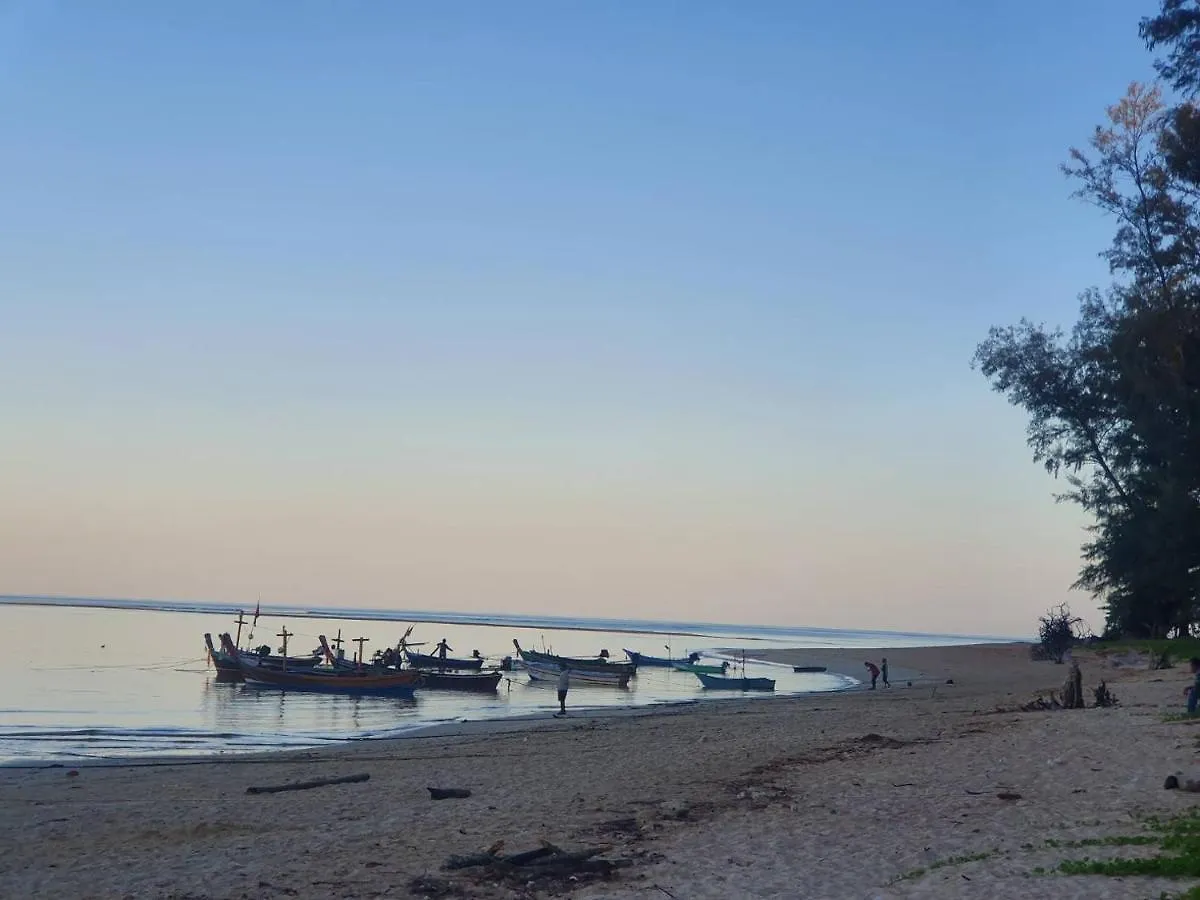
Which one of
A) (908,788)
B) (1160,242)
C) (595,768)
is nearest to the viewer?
(908,788)

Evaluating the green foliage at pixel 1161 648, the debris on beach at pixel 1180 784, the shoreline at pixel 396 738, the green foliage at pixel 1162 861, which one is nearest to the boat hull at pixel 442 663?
the shoreline at pixel 396 738

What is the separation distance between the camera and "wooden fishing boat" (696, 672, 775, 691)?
57.9m

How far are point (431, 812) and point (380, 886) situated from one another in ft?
15.3

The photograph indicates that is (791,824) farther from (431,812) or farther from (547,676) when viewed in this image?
(547,676)

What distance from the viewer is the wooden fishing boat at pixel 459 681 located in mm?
60062

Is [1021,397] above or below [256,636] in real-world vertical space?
above

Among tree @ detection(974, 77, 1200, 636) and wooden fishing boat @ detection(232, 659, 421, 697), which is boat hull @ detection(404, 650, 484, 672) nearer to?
wooden fishing boat @ detection(232, 659, 421, 697)

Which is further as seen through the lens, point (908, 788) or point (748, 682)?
point (748, 682)

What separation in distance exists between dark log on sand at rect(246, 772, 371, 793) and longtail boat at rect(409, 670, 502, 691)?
38.9 m

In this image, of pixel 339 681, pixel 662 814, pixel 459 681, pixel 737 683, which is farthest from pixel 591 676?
pixel 662 814

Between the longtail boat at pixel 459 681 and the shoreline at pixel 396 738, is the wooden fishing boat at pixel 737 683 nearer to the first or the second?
the shoreline at pixel 396 738

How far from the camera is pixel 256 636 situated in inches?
5546

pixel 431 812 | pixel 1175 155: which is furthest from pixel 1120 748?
pixel 1175 155

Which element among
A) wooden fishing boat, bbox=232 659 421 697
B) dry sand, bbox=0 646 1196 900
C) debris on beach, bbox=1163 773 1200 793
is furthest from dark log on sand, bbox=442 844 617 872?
wooden fishing boat, bbox=232 659 421 697
